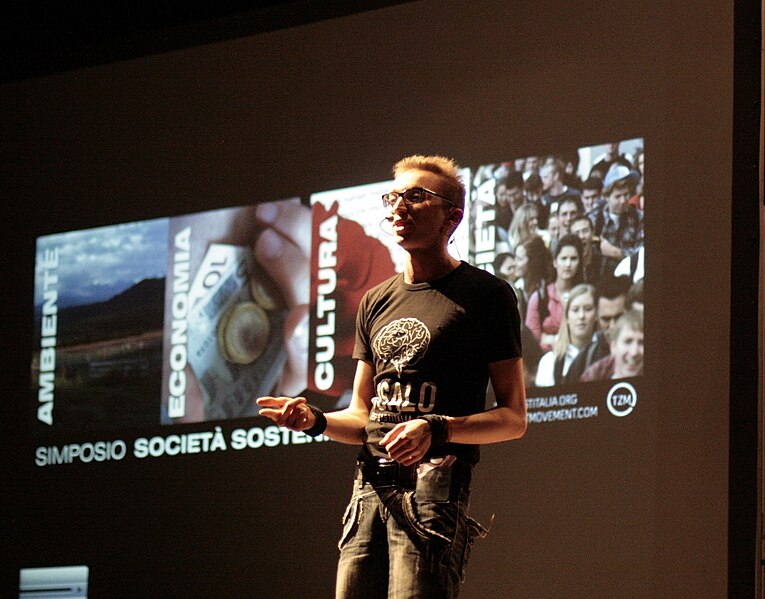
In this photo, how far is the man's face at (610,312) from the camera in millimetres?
4129

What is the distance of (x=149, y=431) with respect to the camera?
5.15 meters

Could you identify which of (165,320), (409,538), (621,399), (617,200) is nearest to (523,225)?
(617,200)

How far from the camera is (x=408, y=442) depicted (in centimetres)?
224

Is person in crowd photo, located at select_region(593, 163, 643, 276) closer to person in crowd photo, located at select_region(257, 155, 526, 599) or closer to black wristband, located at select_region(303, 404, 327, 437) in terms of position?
person in crowd photo, located at select_region(257, 155, 526, 599)

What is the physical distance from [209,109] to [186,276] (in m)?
0.80

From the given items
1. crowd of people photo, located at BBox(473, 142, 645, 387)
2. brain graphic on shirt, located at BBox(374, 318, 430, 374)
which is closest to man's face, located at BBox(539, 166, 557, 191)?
crowd of people photo, located at BBox(473, 142, 645, 387)

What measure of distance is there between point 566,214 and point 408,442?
7.38 ft

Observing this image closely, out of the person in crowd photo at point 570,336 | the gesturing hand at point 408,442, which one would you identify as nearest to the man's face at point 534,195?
the person in crowd photo at point 570,336

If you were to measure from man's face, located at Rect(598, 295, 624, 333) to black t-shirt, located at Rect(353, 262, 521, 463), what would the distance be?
5.43 ft

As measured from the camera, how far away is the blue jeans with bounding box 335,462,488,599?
236cm

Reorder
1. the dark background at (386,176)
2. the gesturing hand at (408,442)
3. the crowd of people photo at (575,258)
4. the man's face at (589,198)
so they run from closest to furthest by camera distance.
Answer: the gesturing hand at (408,442), the dark background at (386,176), the crowd of people photo at (575,258), the man's face at (589,198)

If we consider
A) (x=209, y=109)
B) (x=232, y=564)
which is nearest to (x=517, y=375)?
(x=232, y=564)

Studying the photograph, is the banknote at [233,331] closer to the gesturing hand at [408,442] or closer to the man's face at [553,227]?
the man's face at [553,227]

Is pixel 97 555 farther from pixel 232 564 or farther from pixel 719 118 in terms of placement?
pixel 719 118
